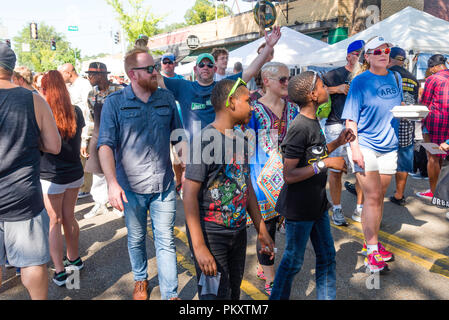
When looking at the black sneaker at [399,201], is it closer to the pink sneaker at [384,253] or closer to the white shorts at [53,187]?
the pink sneaker at [384,253]

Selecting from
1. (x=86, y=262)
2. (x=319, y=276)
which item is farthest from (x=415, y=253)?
(x=86, y=262)

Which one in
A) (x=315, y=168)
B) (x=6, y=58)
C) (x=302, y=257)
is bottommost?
(x=302, y=257)

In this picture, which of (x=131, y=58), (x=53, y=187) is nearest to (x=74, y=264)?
(x=53, y=187)

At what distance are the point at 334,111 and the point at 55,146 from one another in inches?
147

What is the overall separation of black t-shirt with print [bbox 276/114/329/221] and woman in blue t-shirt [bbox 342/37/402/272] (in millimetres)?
1129

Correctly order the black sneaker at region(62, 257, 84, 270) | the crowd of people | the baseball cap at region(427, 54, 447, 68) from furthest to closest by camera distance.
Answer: the baseball cap at region(427, 54, 447, 68) → the black sneaker at region(62, 257, 84, 270) → the crowd of people

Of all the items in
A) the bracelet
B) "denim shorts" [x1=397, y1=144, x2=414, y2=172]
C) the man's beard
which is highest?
the man's beard

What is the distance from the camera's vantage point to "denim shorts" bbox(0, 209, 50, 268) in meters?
2.62

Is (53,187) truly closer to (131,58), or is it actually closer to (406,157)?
(131,58)

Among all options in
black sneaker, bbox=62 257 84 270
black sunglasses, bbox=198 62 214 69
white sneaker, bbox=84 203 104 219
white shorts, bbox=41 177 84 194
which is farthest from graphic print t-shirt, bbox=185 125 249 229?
white sneaker, bbox=84 203 104 219

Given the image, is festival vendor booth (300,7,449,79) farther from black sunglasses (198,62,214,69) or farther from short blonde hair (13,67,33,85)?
short blonde hair (13,67,33,85)

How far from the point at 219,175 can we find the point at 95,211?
436 cm

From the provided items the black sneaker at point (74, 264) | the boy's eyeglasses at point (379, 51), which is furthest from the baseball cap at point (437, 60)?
the black sneaker at point (74, 264)

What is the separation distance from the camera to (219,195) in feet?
7.82
